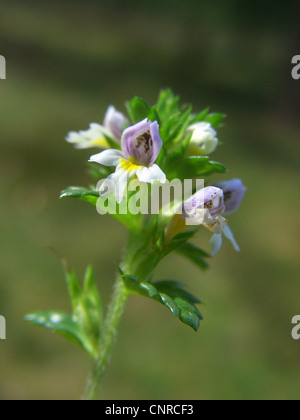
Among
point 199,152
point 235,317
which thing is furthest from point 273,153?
point 199,152

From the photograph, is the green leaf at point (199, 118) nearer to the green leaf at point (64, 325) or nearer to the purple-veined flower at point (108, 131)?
the purple-veined flower at point (108, 131)

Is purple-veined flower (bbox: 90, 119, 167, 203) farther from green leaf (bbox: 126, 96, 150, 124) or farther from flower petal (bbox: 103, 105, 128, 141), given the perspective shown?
flower petal (bbox: 103, 105, 128, 141)

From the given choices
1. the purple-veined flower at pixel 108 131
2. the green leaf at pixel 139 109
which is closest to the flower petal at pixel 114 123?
the purple-veined flower at pixel 108 131

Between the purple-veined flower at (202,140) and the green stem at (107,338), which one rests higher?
the purple-veined flower at (202,140)

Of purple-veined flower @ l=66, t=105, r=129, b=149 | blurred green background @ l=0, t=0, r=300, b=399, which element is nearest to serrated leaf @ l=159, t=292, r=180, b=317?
purple-veined flower @ l=66, t=105, r=129, b=149

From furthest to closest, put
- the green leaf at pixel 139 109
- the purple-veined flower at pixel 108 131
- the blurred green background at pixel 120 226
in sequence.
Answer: the blurred green background at pixel 120 226
the purple-veined flower at pixel 108 131
the green leaf at pixel 139 109

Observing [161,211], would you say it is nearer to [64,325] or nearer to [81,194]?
[81,194]
